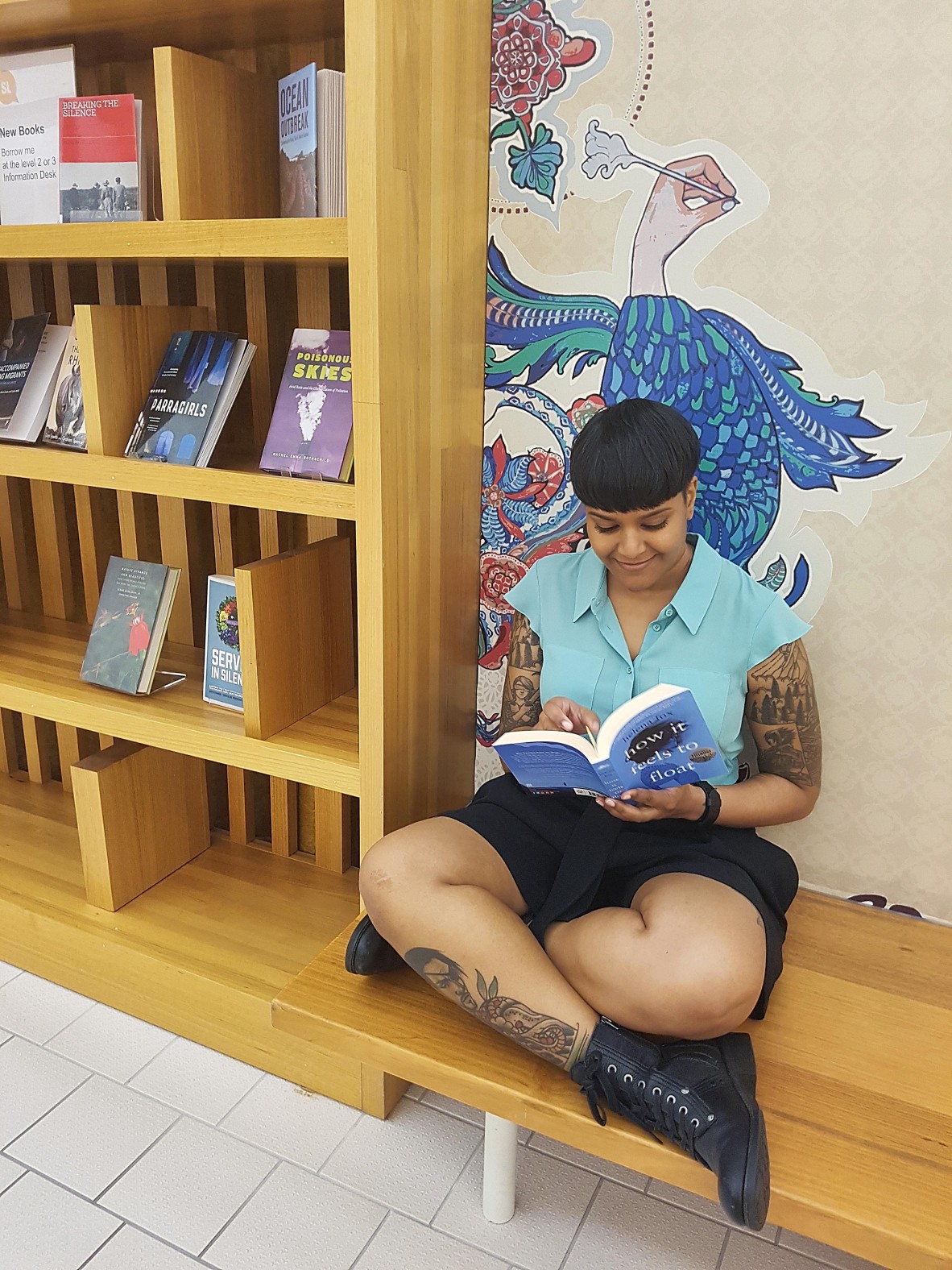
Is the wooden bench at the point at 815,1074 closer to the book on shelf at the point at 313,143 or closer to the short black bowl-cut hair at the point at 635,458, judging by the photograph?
the short black bowl-cut hair at the point at 635,458

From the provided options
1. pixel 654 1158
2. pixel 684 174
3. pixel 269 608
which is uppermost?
pixel 684 174

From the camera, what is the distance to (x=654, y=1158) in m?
1.31

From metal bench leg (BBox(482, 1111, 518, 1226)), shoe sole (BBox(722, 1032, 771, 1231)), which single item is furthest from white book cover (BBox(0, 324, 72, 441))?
shoe sole (BBox(722, 1032, 771, 1231))

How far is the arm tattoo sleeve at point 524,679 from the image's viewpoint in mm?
1785

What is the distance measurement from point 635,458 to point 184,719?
1052 millimetres

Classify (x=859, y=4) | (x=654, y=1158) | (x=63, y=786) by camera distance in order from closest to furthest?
(x=654, y=1158), (x=859, y=4), (x=63, y=786)

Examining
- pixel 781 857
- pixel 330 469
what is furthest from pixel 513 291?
pixel 781 857

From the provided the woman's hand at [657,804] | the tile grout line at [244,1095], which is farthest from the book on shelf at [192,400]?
the tile grout line at [244,1095]

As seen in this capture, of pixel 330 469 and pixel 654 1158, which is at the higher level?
pixel 330 469

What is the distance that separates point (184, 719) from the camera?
196cm

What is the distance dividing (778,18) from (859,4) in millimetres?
124

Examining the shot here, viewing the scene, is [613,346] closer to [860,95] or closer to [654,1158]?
[860,95]

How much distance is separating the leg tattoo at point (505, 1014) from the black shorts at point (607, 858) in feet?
0.56

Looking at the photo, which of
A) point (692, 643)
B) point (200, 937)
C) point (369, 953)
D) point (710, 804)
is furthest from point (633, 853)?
point (200, 937)
